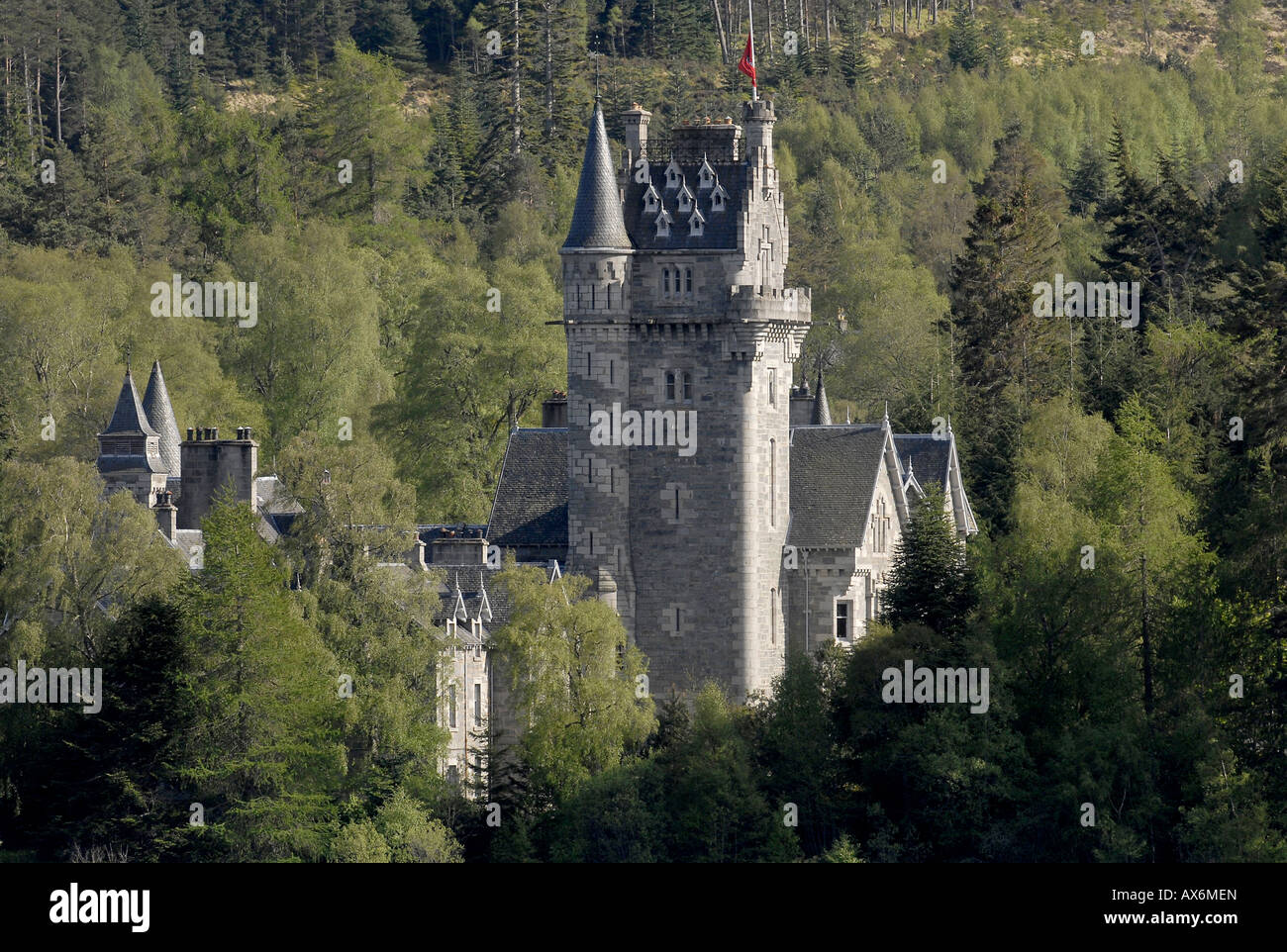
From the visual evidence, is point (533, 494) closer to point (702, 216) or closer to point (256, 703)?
point (702, 216)

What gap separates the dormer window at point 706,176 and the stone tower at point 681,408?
0.05 metres

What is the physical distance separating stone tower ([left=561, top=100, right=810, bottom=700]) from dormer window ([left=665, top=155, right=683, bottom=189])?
0.11 ft

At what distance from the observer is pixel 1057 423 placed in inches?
3812

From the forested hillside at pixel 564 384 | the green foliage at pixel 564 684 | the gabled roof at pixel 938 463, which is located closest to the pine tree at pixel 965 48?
the forested hillside at pixel 564 384

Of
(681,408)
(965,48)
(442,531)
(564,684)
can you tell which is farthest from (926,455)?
(965,48)

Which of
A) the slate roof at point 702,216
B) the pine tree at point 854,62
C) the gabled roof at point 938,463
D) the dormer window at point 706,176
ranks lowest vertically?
the gabled roof at point 938,463

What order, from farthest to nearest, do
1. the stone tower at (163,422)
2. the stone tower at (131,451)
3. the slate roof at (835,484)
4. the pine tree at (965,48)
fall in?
the pine tree at (965,48) → the stone tower at (163,422) → the stone tower at (131,451) → the slate roof at (835,484)

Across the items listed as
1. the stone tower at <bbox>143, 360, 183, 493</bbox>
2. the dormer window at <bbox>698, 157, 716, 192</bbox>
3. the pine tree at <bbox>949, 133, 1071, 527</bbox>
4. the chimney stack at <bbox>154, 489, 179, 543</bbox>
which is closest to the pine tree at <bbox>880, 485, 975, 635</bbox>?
the dormer window at <bbox>698, 157, 716, 192</bbox>

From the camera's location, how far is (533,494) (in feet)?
286

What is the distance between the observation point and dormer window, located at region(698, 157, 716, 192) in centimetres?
8356

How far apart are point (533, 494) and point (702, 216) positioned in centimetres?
964

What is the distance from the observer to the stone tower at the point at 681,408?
272ft

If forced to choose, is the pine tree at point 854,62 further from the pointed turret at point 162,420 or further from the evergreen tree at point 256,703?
the evergreen tree at point 256,703
